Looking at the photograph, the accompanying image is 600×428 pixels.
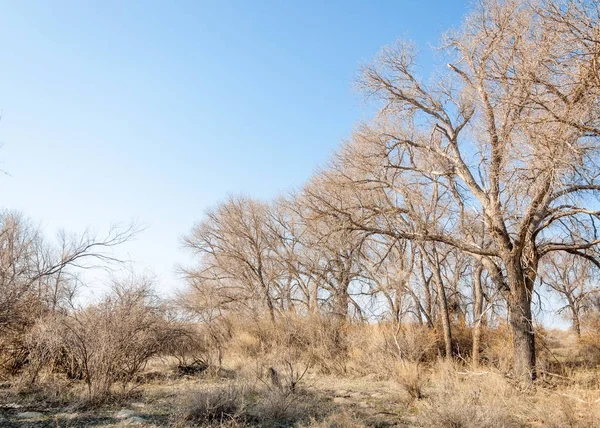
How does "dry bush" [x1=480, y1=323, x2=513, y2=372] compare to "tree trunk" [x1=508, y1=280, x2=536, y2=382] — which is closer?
"tree trunk" [x1=508, y1=280, x2=536, y2=382]

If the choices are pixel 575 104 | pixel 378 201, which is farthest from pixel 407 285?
pixel 575 104

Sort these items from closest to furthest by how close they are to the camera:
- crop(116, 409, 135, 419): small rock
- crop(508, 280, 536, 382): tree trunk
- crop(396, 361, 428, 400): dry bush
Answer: crop(116, 409, 135, 419): small rock < crop(396, 361, 428, 400): dry bush < crop(508, 280, 536, 382): tree trunk

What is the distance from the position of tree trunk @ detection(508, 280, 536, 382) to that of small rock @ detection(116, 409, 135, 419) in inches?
335

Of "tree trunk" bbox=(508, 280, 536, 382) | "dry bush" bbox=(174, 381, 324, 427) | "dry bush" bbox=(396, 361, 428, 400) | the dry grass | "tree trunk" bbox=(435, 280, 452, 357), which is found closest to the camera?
"dry bush" bbox=(174, 381, 324, 427)

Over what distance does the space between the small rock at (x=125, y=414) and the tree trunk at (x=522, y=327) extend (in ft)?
28.0

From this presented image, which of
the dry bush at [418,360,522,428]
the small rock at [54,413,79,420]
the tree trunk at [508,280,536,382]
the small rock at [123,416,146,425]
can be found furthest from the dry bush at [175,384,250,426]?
the tree trunk at [508,280,536,382]

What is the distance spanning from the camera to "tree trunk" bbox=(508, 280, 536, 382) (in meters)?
10.9

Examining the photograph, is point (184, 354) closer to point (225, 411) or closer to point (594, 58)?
point (225, 411)

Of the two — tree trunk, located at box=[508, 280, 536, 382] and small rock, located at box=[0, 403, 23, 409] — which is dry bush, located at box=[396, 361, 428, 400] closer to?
tree trunk, located at box=[508, 280, 536, 382]

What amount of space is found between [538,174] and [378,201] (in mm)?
8296

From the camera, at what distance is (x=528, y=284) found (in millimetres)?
11773

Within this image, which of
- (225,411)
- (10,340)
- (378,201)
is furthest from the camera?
(378,201)

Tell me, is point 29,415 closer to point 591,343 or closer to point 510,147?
point 510,147

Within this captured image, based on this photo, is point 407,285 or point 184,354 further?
point 407,285
